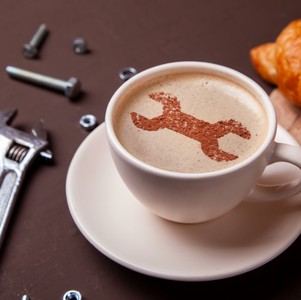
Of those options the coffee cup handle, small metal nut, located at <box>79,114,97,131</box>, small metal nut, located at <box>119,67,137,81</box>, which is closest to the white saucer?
the coffee cup handle

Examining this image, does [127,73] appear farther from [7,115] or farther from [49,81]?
[7,115]

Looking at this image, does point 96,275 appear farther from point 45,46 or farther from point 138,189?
point 45,46

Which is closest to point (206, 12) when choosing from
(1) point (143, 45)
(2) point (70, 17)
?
(1) point (143, 45)

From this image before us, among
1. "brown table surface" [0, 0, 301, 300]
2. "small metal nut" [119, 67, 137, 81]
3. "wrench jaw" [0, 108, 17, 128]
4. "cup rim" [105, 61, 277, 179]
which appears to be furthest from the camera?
"small metal nut" [119, 67, 137, 81]

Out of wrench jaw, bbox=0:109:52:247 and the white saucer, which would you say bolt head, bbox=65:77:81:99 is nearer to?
wrench jaw, bbox=0:109:52:247

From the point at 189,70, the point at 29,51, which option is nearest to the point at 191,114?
the point at 189,70

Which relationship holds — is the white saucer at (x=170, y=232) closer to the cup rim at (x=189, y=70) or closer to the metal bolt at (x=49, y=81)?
the cup rim at (x=189, y=70)
